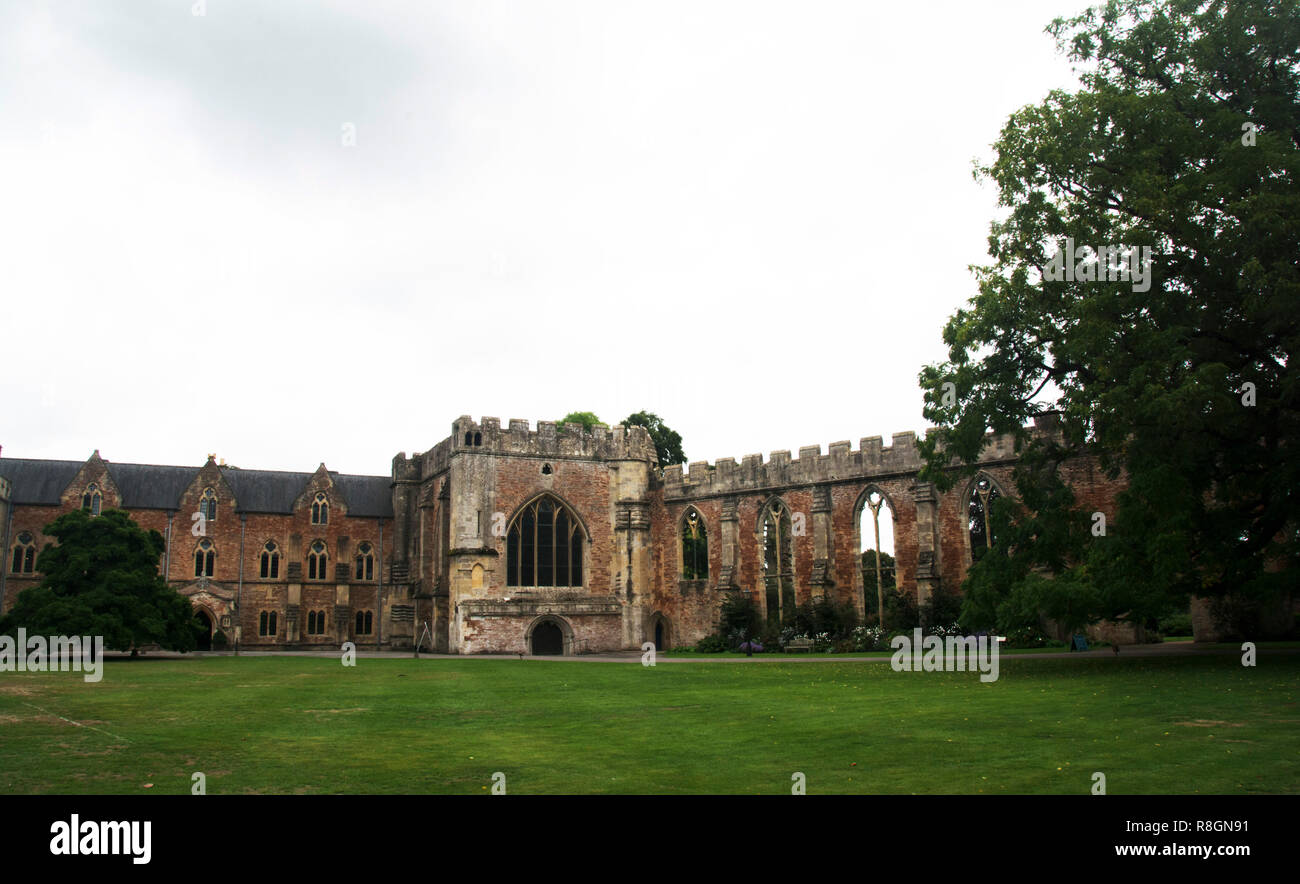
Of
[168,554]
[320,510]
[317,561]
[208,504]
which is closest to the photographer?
[168,554]

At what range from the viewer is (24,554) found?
151 feet

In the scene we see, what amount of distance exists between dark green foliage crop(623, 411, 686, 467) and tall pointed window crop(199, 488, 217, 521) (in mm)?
24850

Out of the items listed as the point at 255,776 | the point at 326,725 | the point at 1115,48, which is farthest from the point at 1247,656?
the point at 255,776

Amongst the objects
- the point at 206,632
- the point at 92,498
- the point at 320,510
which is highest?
the point at 92,498

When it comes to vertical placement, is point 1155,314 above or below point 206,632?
above

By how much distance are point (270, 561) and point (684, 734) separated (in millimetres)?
43274

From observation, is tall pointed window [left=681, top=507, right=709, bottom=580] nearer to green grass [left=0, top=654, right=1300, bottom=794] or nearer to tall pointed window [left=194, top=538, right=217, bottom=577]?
green grass [left=0, top=654, right=1300, bottom=794]

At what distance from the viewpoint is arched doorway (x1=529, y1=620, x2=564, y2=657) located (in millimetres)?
41469

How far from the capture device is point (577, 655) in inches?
1576

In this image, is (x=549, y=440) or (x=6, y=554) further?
(x=6, y=554)

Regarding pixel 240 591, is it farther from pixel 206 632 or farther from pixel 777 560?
pixel 777 560

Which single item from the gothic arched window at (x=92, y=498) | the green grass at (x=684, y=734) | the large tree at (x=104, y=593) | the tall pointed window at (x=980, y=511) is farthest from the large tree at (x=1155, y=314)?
the gothic arched window at (x=92, y=498)

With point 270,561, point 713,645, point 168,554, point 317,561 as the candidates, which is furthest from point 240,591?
point 713,645
